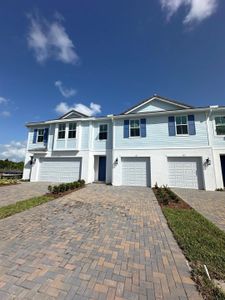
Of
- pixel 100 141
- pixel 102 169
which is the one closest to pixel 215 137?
pixel 100 141

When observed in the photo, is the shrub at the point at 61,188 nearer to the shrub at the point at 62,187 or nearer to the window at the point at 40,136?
the shrub at the point at 62,187

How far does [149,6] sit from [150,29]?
4.14 ft

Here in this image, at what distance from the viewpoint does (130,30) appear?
9031 mm

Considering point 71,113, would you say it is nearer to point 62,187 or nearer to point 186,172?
point 62,187

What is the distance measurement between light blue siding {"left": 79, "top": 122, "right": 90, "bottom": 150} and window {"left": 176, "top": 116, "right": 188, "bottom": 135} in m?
8.47

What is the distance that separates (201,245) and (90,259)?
8.48ft

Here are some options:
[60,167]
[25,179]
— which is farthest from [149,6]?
[25,179]

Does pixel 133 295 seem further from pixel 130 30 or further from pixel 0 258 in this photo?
pixel 130 30

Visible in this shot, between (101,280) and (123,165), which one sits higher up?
(123,165)

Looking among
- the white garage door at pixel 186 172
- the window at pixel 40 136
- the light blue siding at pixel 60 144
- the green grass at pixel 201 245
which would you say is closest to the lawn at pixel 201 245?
the green grass at pixel 201 245

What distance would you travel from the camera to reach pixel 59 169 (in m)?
15.0

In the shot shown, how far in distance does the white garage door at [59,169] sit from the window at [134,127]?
598 centimetres

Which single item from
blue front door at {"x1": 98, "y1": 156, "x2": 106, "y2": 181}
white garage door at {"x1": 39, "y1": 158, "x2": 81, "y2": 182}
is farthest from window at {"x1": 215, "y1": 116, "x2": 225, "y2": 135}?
white garage door at {"x1": 39, "y1": 158, "x2": 81, "y2": 182}

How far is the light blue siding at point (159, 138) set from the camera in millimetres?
12066
